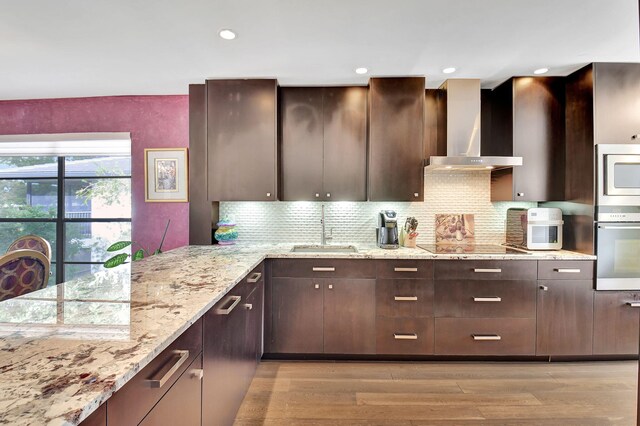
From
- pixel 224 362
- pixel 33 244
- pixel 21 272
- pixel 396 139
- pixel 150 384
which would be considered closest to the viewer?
pixel 150 384

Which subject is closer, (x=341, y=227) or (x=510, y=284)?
Result: (x=510, y=284)

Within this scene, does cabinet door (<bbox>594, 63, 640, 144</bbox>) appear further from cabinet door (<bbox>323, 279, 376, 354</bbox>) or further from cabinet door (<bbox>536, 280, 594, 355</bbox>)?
cabinet door (<bbox>323, 279, 376, 354</bbox>)

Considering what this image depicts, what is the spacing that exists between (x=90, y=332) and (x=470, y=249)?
2717 mm

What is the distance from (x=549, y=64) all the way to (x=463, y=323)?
7.49 feet

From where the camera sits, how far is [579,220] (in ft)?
8.47

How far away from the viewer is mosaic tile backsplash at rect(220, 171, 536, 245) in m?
3.09

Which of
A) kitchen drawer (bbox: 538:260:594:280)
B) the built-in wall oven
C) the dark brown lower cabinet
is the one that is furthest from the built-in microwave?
the dark brown lower cabinet

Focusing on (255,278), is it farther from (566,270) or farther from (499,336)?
(566,270)

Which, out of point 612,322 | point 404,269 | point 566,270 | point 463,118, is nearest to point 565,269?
point 566,270

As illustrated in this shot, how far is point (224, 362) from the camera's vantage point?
1525mm

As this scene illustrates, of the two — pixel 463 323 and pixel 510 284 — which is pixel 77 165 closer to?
pixel 463 323

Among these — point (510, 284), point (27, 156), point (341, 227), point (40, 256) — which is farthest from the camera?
point (27, 156)

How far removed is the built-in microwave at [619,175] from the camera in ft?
7.93

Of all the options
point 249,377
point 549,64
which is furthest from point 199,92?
point 549,64
